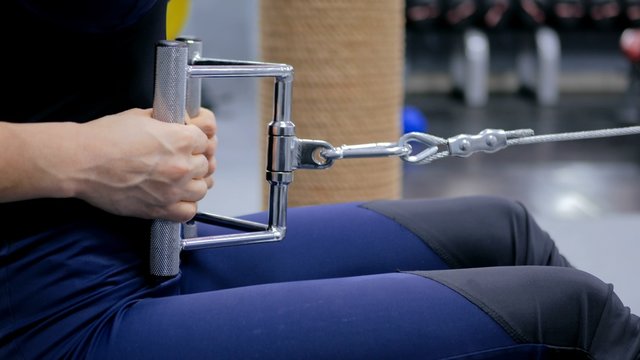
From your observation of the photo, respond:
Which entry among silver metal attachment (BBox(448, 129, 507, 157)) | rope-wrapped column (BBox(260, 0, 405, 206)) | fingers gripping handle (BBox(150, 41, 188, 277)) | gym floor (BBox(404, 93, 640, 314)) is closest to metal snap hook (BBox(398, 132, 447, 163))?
silver metal attachment (BBox(448, 129, 507, 157))

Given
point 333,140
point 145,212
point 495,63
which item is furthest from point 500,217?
point 495,63

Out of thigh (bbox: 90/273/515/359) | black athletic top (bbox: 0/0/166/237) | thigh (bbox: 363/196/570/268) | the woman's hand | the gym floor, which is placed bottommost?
the gym floor

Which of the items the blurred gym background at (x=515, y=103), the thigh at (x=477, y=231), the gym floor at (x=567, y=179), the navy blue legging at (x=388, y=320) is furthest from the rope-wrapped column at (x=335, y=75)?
the navy blue legging at (x=388, y=320)

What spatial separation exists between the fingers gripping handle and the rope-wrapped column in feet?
3.19

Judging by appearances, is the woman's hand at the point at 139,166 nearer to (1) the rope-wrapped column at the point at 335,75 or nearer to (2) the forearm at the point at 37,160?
(2) the forearm at the point at 37,160

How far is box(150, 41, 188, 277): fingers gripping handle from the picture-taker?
730 mm

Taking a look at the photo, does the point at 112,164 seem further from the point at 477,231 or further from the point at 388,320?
the point at 477,231

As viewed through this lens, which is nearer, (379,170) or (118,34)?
(118,34)

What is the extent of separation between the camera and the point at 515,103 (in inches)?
208

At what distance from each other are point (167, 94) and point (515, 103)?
477cm

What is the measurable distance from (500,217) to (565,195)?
2.09m

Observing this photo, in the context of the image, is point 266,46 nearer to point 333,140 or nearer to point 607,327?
point 333,140

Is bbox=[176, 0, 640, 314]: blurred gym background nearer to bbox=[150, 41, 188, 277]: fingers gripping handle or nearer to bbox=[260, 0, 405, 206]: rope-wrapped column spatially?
bbox=[260, 0, 405, 206]: rope-wrapped column

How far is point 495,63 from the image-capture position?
595 cm
